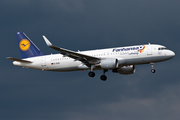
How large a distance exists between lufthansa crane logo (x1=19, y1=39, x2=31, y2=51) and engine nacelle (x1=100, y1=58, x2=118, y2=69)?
16153 mm

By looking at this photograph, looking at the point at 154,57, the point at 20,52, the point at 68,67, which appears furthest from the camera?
the point at 20,52

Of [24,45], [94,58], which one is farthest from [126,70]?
[24,45]

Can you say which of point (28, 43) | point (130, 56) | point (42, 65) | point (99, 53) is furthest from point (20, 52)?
point (130, 56)

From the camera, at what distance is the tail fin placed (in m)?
63.8

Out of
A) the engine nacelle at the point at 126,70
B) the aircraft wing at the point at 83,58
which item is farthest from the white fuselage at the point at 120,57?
the engine nacelle at the point at 126,70

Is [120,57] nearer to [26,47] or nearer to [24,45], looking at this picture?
[26,47]

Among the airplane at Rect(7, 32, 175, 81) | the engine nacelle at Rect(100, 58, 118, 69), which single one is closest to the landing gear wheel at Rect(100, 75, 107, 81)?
the airplane at Rect(7, 32, 175, 81)

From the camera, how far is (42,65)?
201ft

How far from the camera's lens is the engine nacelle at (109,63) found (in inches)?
2168

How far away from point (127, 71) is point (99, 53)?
292 inches

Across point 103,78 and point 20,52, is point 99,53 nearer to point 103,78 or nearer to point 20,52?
point 103,78

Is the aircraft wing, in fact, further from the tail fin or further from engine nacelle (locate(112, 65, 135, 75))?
the tail fin

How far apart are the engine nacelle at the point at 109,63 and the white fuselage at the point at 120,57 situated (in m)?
0.86

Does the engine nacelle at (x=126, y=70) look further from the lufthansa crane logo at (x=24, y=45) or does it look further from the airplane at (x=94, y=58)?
the lufthansa crane logo at (x=24, y=45)
